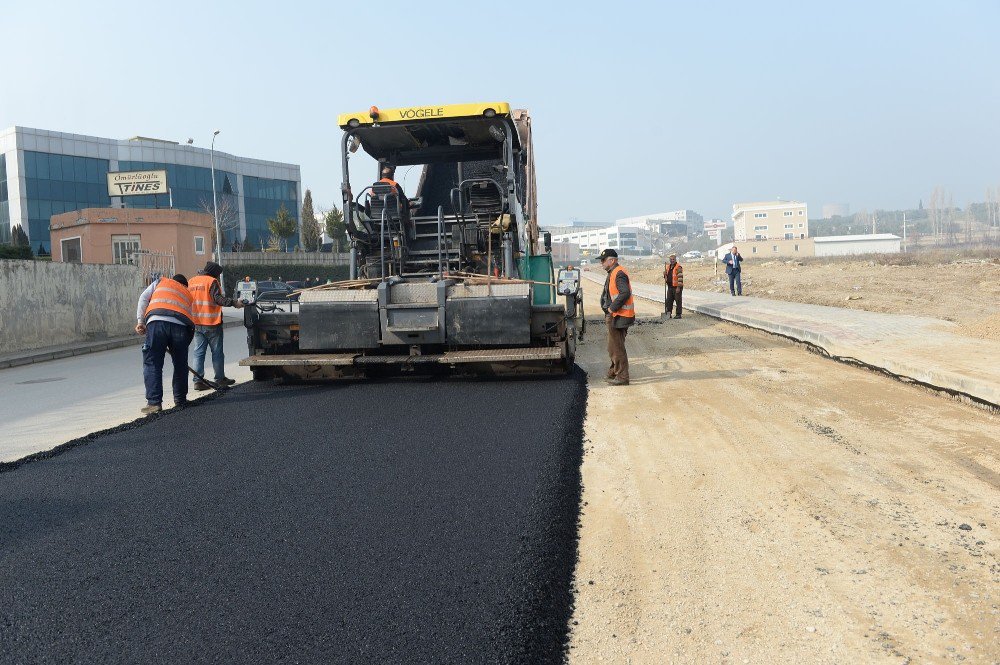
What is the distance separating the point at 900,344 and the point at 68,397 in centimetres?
920

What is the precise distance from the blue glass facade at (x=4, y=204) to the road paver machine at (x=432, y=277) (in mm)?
47924

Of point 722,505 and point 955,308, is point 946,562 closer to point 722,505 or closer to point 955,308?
point 722,505

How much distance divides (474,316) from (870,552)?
4341 mm

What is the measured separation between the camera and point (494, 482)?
412cm

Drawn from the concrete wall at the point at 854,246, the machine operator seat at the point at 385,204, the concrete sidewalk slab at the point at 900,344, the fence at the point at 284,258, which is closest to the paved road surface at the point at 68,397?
the machine operator seat at the point at 385,204

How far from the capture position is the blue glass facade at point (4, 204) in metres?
47.2

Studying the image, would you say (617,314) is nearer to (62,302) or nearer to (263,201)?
(62,302)

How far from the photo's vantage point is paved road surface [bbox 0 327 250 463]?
618 cm

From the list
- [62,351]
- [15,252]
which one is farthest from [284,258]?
[62,351]

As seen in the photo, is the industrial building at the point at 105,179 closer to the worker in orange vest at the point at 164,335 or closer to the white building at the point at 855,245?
the worker in orange vest at the point at 164,335

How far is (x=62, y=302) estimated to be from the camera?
51.4 feet

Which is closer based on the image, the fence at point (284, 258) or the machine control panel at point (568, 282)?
the machine control panel at point (568, 282)

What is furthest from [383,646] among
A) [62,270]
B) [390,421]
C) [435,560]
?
[62,270]

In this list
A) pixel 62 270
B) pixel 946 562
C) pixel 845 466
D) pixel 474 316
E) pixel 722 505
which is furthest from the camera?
pixel 62 270
